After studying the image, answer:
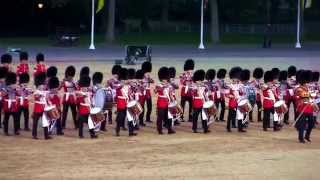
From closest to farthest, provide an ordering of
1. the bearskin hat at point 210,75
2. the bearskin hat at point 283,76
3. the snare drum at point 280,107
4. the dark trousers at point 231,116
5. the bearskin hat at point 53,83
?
the bearskin hat at point 53,83, the snare drum at point 280,107, the dark trousers at point 231,116, the bearskin hat at point 210,75, the bearskin hat at point 283,76

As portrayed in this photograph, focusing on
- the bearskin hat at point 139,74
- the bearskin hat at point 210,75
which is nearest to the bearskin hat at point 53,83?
the bearskin hat at point 139,74

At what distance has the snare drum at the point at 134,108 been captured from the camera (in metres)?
17.3

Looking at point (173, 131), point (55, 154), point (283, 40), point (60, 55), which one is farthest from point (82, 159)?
point (283, 40)

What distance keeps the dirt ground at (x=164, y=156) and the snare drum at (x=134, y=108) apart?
60 cm

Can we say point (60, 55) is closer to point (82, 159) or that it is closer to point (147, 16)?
point (82, 159)

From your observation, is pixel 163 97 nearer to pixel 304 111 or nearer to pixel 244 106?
pixel 244 106

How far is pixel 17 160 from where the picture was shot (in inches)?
567

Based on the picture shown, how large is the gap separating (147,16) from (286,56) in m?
33.2

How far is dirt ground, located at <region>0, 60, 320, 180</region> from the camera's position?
13.3 meters

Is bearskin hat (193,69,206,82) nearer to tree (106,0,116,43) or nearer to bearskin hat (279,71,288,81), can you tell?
bearskin hat (279,71,288,81)

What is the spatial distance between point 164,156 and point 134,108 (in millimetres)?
2628

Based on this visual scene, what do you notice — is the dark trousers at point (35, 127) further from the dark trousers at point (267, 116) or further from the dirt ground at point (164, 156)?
the dark trousers at point (267, 116)

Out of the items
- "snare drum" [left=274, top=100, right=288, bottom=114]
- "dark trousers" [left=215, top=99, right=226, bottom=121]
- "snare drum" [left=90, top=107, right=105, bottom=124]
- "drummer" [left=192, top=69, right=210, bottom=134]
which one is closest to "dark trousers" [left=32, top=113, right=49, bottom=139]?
"snare drum" [left=90, top=107, right=105, bottom=124]

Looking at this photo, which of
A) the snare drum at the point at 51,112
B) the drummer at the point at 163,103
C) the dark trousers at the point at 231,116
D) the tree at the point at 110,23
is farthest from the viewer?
the tree at the point at 110,23
